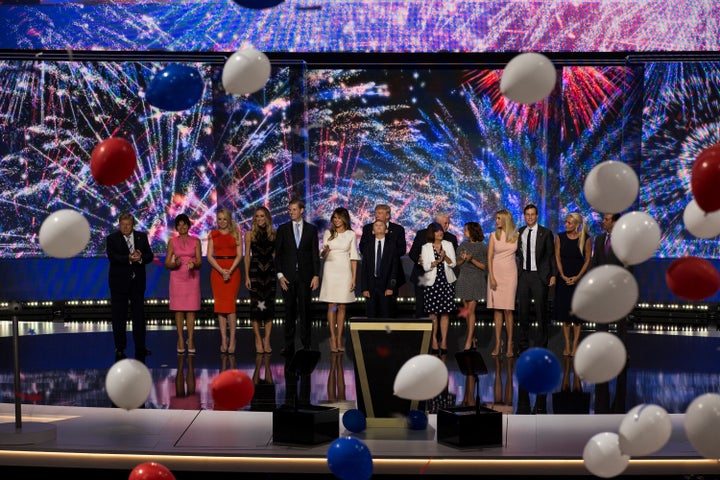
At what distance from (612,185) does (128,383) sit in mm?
1670

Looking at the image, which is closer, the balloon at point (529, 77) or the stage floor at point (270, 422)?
the balloon at point (529, 77)

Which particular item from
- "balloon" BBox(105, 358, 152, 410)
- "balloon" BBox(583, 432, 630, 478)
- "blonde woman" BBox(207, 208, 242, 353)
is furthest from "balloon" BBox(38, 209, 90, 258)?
"blonde woman" BBox(207, 208, 242, 353)

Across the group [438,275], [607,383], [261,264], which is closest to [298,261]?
[261,264]

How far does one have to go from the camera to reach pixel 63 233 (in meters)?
3.48

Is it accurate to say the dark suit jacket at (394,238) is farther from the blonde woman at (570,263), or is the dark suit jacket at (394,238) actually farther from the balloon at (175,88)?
the balloon at (175,88)

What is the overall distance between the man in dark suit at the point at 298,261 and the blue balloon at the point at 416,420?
10.2 ft

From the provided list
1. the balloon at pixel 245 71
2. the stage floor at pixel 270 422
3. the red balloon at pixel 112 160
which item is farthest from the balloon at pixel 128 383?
the stage floor at pixel 270 422

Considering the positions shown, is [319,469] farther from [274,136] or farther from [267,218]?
[274,136]

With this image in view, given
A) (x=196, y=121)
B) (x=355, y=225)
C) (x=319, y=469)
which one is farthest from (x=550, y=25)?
(x=319, y=469)

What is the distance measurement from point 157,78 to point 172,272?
227 inches

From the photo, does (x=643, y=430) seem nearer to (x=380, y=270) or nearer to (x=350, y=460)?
(x=350, y=460)

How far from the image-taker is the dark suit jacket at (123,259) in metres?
8.63

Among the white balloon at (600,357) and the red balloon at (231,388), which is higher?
the white balloon at (600,357)

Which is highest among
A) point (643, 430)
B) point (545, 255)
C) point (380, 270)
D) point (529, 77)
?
point (529, 77)
